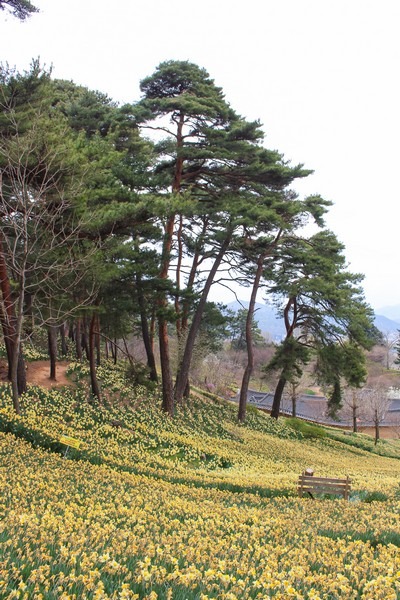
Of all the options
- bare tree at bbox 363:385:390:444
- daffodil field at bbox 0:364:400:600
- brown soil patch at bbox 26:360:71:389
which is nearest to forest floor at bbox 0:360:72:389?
brown soil patch at bbox 26:360:71:389

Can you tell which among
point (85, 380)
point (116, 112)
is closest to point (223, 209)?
point (116, 112)

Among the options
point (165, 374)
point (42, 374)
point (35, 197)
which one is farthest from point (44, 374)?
point (35, 197)

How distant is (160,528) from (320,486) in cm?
614

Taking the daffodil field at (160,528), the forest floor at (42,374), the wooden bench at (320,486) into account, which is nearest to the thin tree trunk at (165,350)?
the forest floor at (42,374)

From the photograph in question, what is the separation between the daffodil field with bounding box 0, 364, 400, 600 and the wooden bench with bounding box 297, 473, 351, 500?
297 millimetres

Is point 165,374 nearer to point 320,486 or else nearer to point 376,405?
point 320,486

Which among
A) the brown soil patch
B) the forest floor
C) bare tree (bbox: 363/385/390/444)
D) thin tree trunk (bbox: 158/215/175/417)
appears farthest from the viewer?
bare tree (bbox: 363/385/390/444)

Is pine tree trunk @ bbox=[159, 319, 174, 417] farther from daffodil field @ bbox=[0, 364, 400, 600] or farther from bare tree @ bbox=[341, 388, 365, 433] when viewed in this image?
bare tree @ bbox=[341, 388, 365, 433]

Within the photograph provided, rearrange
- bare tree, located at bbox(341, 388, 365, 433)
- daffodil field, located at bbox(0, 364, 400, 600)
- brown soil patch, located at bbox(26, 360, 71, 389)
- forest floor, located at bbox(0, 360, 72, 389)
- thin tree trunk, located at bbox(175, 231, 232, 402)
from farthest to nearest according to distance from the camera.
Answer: bare tree, located at bbox(341, 388, 365, 433), thin tree trunk, located at bbox(175, 231, 232, 402), brown soil patch, located at bbox(26, 360, 71, 389), forest floor, located at bbox(0, 360, 72, 389), daffodil field, located at bbox(0, 364, 400, 600)

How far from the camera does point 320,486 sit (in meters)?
10.4

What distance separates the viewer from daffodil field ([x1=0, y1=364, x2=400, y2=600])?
3.14m

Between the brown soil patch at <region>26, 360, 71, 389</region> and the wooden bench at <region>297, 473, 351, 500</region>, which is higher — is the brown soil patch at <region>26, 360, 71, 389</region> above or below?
above

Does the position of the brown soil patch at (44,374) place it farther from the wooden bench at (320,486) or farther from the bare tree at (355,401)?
the bare tree at (355,401)

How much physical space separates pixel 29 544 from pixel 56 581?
71 centimetres
